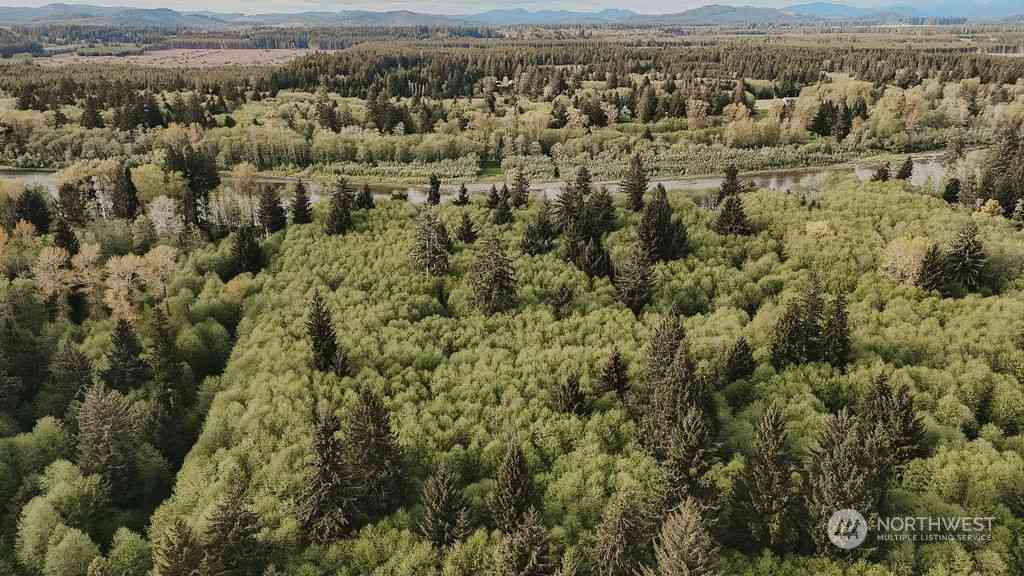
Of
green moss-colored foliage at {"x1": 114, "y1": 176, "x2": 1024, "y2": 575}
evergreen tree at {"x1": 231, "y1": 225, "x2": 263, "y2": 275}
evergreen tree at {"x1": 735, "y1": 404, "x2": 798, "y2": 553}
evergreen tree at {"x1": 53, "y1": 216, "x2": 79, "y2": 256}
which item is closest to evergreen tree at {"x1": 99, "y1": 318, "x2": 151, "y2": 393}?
green moss-colored foliage at {"x1": 114, "y1": 176, "x2": 1024, "y2": 575}

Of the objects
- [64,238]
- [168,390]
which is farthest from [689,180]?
[64,238]

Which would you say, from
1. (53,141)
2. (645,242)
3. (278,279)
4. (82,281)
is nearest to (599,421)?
(645,242)

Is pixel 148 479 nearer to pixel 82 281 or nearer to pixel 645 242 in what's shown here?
pixel 82 281

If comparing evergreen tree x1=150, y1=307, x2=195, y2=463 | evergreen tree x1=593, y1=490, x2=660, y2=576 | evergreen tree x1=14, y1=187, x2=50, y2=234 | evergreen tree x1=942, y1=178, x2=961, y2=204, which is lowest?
evergreen tree x1=150, y1=307, x2=195, y2=463

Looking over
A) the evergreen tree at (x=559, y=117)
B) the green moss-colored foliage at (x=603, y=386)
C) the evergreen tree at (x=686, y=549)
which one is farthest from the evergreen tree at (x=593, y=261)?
the evergreen tree at (x=559, y=117)

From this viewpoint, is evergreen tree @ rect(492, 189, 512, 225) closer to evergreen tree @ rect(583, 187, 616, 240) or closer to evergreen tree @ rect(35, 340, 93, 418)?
evergreen tree @ rect(583, 187, 616, 240)

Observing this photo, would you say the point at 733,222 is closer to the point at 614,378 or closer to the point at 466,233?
the point at 466,233

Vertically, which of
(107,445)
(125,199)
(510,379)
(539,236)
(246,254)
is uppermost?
(125,199)
